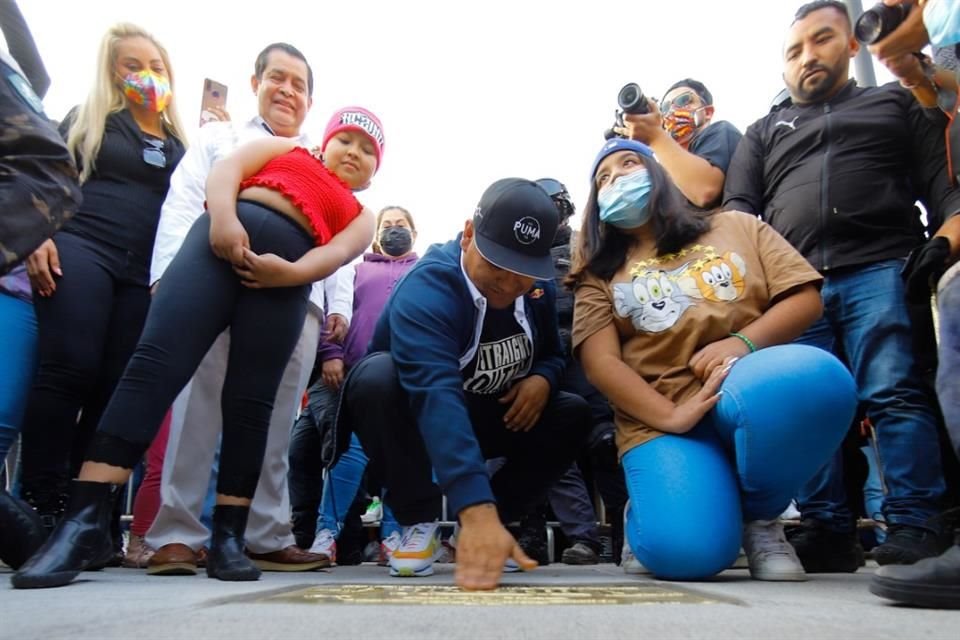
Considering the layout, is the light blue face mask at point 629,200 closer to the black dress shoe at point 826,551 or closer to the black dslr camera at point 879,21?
the black dslr camera at point 879,21

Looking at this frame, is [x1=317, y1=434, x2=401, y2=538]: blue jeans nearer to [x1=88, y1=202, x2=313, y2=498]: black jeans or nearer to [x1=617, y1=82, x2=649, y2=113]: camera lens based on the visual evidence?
[x1=88, y1=202, x2=313, y2=498]: black jeans

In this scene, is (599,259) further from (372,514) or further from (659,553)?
(372,514)

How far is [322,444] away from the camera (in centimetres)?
326

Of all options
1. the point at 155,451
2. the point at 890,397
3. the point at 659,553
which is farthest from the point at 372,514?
the point at 890,397

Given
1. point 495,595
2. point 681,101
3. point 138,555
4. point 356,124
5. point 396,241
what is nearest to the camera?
point 495,595

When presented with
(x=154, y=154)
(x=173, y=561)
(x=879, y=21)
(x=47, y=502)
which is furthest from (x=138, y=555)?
(x=879, y=21)

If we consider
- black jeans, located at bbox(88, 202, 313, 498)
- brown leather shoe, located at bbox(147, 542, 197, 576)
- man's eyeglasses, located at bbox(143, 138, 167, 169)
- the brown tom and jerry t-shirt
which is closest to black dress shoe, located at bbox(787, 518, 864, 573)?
the brown tom and jerry t-shirt

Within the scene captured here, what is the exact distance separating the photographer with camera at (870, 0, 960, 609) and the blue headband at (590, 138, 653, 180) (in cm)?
67

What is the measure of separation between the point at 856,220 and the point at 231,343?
180cm

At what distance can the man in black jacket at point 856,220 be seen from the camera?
201 centimetres

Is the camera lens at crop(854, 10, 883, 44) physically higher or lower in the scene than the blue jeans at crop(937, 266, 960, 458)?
higher

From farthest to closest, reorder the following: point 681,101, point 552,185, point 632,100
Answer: point 552,185 < point 681,101 < point 632,100

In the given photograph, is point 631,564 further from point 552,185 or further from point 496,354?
point 552,185

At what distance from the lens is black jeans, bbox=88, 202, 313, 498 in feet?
5.96
